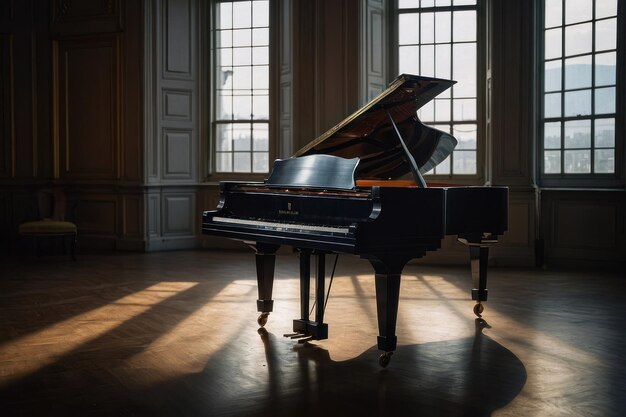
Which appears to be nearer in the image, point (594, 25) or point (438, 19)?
point (594, 25)

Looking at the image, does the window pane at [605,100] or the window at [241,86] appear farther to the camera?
the window at [241,86]

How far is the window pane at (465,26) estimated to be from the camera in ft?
29.1

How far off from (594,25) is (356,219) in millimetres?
5061

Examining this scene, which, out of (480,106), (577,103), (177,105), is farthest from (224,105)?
(577,103)

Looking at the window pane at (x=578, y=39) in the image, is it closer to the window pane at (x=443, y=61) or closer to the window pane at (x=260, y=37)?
the window pane at (x=443, y=61)

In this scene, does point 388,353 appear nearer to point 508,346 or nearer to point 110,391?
point 508,346

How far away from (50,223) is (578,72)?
598 centimetres

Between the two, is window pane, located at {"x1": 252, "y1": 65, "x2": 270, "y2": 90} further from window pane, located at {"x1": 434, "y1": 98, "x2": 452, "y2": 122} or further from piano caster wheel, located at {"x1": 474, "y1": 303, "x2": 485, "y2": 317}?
Result: piano caster wheel, located at {"x1": 474, "y1": 303, "x2": 485, "y2": 317}

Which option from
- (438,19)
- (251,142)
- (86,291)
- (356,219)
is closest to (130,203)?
(251,142)

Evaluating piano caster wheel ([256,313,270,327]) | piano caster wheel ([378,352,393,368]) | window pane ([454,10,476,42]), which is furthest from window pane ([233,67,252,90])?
piano caster wheel ([378,352,393,368])

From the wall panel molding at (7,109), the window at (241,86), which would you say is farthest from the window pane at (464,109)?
the wall panel molding at (7,109)

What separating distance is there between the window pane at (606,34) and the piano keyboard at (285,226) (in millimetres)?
4860

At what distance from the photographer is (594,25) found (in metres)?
8.01

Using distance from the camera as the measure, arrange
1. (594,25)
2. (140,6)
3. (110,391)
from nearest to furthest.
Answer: (110,391), (594,25), (140,6)
